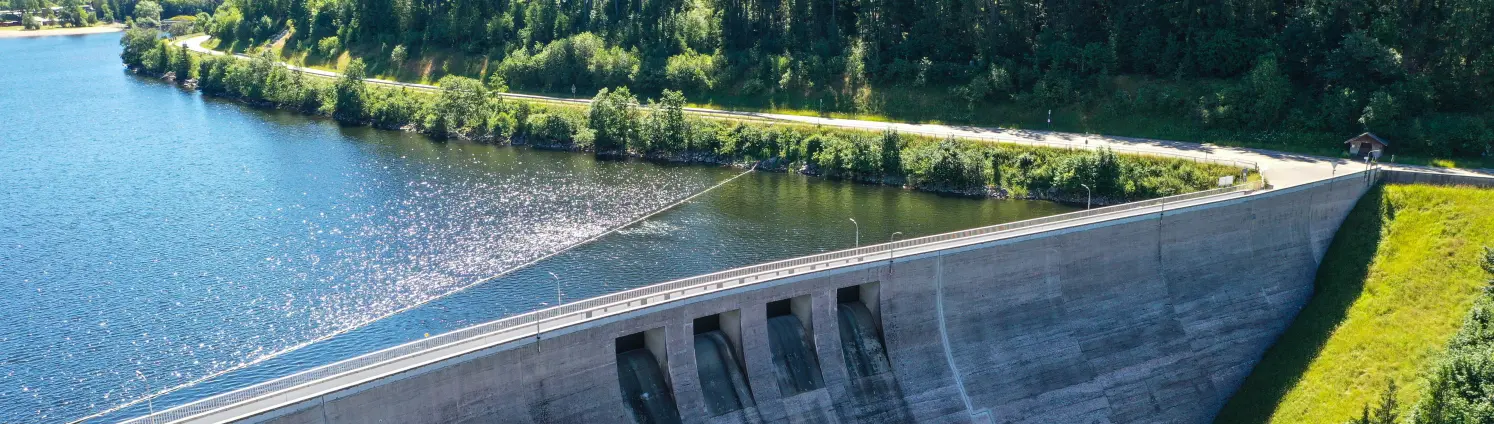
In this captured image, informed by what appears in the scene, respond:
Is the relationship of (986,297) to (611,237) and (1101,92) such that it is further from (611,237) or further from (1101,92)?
(1101,92)

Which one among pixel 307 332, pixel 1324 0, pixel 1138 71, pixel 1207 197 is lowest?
pixel 307 332

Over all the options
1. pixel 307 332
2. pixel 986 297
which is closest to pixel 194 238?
pixel 307 332

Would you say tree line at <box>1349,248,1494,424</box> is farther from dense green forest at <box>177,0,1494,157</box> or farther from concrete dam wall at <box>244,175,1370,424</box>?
dense green forest at <box>177,0,1494,157</box>

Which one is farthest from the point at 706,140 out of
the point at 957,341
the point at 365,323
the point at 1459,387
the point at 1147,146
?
the point at 1459,387

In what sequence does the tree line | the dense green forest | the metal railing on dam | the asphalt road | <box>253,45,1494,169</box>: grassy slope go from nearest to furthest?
1. the metal railing on dam
2. the tree line
3. the asphalt road
4. the dense green forest
5. <box>253,45,1494,169</box>: grassy slope

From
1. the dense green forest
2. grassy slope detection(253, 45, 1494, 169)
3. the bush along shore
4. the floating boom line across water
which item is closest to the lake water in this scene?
the floating boom line across water

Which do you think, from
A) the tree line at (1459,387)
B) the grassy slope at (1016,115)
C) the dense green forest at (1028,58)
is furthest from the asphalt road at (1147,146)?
the tree line at (1459,387)
